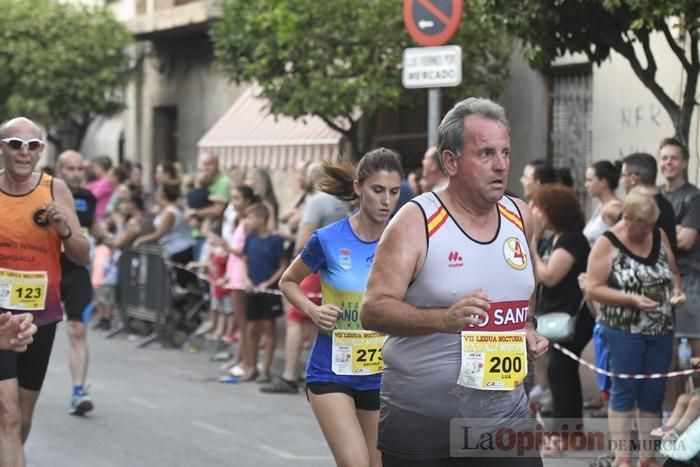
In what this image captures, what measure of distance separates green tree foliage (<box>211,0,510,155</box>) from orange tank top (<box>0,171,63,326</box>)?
819cm

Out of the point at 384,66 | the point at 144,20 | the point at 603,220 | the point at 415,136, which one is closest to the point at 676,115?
the point at 603,220

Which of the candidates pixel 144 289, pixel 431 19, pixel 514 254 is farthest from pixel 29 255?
pixel 144 289

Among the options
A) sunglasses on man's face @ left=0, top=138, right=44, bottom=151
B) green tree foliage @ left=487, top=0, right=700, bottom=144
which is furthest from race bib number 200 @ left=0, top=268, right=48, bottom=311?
green tree foliage @ left=487, top=0, right=700, bottom=144

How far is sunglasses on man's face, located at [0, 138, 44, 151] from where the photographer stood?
7.92 meters

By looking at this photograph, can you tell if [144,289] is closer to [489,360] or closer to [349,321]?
[349,321]

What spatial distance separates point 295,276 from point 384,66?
9240 millimetres

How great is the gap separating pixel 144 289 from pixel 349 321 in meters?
10.8

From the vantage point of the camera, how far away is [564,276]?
10.2 metres

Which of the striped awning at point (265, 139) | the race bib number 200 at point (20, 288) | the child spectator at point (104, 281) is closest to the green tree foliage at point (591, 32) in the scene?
the race bib number 200 at point (20, 288)

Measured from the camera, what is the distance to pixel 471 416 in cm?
514

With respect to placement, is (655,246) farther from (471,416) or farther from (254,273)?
(254,273)

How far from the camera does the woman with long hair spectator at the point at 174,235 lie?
17672 mm

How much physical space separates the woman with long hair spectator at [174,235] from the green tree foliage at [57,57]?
9619 mm

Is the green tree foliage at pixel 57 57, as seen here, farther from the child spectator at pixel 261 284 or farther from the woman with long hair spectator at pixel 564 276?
the woman with long hair spectator at pixel 564 276
